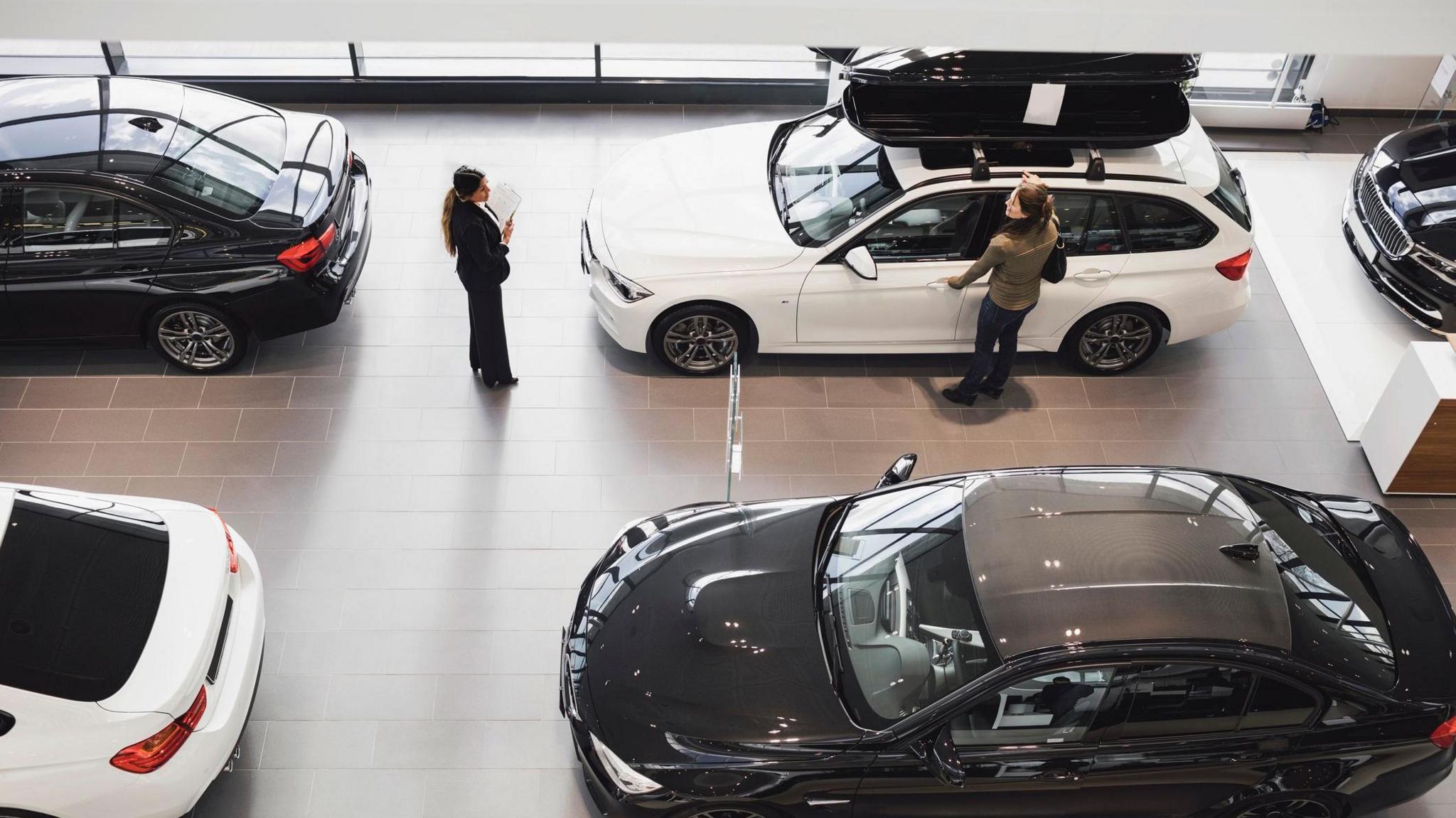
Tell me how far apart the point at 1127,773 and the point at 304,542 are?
451cm

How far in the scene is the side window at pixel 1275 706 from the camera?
4.65m

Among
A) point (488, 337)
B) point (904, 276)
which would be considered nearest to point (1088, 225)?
point (904, 276)

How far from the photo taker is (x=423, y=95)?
10031 mm

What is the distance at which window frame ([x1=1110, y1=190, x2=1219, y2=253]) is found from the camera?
7031mm

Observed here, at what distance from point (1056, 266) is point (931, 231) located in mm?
772

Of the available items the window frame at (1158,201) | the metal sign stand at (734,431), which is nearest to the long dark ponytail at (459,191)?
the metal sign stand at (734,431)

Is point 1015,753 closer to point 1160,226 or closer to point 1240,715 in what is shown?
point 1240,715

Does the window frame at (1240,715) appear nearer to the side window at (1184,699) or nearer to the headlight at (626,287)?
the side window at (1184,699)

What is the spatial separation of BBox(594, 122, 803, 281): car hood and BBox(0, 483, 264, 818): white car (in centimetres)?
303

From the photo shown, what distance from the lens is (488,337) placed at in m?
7.22

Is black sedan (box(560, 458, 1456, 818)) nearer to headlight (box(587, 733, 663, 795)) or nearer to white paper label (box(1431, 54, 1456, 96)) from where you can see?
headlight (box(587, 733, 663, 795))

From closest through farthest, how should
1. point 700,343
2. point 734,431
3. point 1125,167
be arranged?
1. point 734,431
2. point 1125,167
3. point 700,343

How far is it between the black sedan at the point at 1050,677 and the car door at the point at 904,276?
2.20 meters

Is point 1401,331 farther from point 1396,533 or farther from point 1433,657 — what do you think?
point 1433,657
